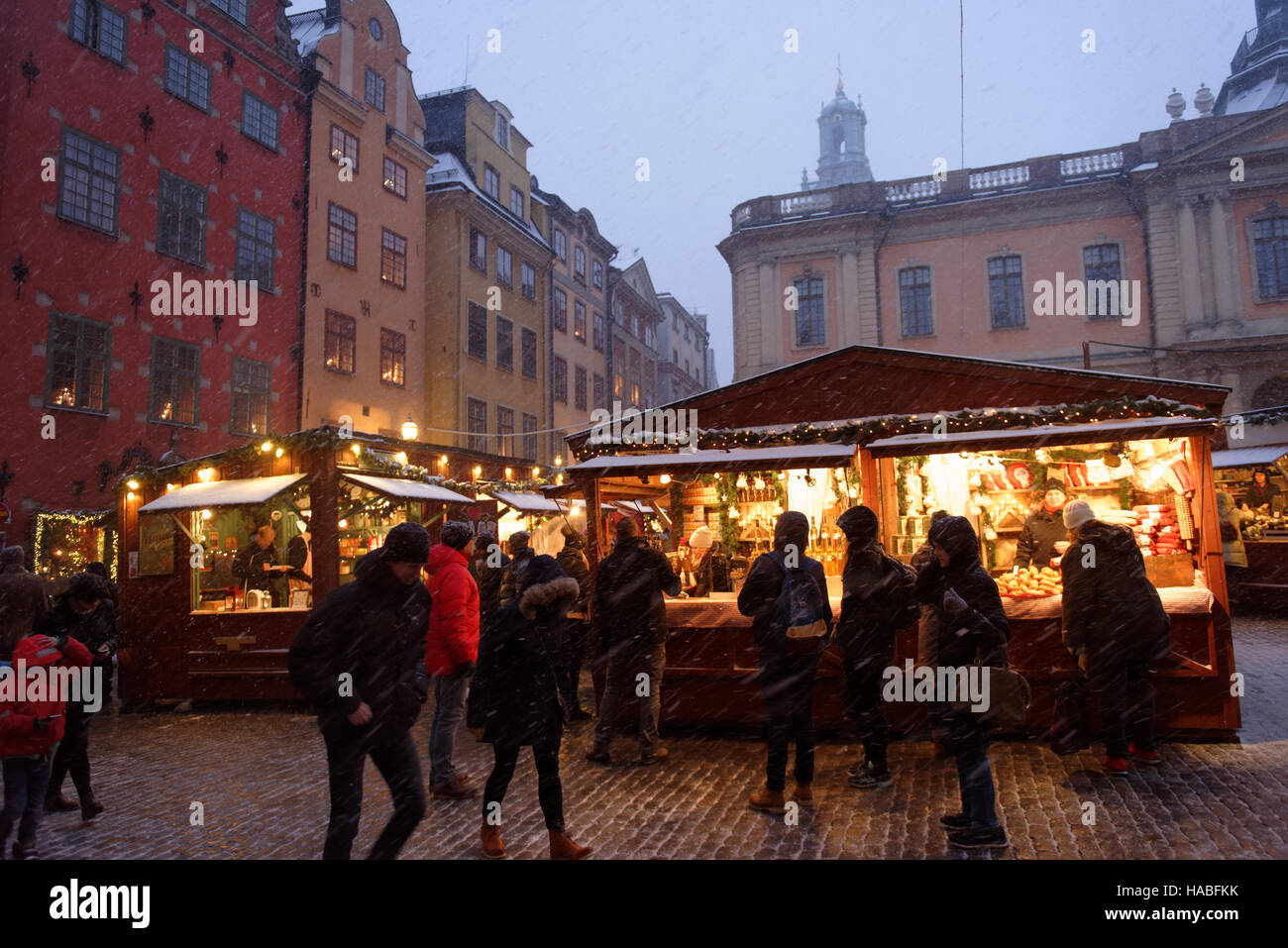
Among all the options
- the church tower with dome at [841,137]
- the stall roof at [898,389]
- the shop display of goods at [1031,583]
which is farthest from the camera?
the church tower with dome at [841,137]

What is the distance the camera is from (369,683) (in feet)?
12.4

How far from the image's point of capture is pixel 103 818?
5.71 metres

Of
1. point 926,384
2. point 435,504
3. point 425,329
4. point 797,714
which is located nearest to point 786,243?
point 425,329

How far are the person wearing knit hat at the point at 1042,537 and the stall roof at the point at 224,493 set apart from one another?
8474mm

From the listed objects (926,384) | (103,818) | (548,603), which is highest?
(926,384)

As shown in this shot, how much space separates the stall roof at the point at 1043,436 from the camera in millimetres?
7062

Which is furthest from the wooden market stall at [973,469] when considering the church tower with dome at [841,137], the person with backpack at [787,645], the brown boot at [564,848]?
the church tower with dome at [841,137]

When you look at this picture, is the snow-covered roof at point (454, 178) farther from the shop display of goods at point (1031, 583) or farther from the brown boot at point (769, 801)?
the brown boot at point (769, 801)

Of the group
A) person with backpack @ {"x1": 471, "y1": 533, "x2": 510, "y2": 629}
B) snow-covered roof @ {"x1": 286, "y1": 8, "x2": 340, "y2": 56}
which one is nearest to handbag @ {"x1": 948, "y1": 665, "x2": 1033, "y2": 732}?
person with backpack @ {"x1": 471, "y1": 533, "x2": 510, "y2": 629}

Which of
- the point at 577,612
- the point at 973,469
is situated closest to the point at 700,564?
the point at 577,612

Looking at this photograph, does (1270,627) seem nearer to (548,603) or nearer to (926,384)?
(926,384)

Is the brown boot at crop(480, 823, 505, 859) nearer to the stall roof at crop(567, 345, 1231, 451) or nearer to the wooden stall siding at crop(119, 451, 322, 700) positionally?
the stall roof at crop(567, 345, 1231, 451)

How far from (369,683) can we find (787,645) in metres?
2.73
